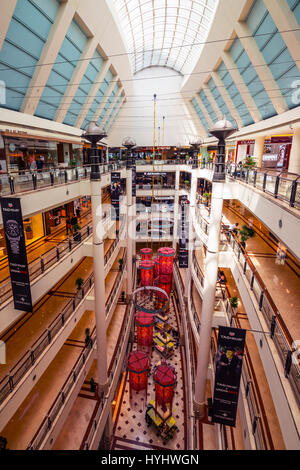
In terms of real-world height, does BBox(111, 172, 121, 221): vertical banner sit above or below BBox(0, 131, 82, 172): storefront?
below

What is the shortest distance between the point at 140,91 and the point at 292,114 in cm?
2381

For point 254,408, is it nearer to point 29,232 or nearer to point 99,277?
point 99,277

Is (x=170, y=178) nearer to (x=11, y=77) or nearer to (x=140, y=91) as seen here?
(x=140, y=91)

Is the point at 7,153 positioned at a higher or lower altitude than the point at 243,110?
lower

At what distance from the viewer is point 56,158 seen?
18.7 m

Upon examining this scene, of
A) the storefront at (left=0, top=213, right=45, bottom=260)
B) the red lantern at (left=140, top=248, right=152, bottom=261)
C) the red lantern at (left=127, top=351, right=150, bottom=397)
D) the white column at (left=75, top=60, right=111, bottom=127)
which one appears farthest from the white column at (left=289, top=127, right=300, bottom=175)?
the storefront at (left=0, top=213, right=45, bottom=260)

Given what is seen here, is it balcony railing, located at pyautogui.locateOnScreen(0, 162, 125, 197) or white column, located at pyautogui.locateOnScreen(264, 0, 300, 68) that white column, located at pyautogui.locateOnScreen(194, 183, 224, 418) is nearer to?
balcony railing, located at pyautogui.locateOnScreen(0, 162, 125, 197)

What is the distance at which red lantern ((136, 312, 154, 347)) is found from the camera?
521 inches

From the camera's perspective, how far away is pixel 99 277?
9.16 metres

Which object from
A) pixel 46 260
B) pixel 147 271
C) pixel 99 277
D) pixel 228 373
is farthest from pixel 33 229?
pixel 228 373

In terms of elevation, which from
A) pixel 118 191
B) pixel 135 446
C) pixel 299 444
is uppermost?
pixel 118 191

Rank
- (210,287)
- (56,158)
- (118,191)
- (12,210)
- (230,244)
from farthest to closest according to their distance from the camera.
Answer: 1. (56,158)
2. (118,191)
3. (230,244)
4. (210,287)
5. (12,210)

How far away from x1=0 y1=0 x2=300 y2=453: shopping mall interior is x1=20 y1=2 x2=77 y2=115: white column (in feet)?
0.20

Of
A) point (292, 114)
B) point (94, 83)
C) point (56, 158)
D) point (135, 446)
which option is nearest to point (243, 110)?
point (292, 114)
